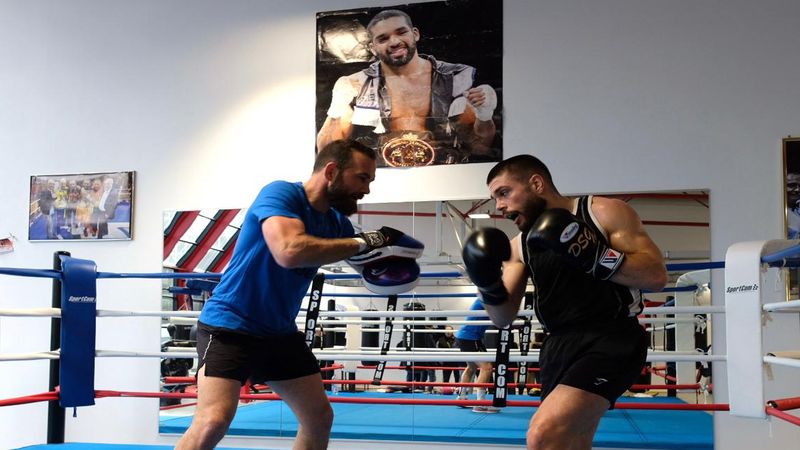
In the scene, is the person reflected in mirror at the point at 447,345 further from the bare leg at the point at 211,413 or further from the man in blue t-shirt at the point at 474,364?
the bare leg at the point at 211,413

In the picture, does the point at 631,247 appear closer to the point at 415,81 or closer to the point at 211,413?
the point at 211,413

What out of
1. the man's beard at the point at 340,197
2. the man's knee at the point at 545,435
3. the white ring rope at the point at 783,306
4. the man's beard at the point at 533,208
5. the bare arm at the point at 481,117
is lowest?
the man's knee at the point at 545,435

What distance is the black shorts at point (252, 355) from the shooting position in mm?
2248

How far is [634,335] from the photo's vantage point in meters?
2.11

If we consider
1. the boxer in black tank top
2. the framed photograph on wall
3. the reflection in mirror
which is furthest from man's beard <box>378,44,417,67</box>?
the boxer in black tank top

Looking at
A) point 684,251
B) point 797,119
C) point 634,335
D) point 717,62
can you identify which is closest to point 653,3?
point 717,62

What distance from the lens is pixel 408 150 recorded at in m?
4.39

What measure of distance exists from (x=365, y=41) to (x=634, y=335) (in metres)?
2.86

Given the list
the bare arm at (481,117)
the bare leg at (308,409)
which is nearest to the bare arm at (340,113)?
the bare arm at (481,117)

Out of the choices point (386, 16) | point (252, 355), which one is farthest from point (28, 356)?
point (386, 16)

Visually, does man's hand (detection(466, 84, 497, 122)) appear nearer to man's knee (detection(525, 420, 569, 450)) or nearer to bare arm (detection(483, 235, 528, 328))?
bare arm (detection(483, 235, 528, 328))

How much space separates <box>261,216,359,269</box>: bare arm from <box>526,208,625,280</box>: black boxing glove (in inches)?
21.9

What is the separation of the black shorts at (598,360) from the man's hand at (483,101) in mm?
2267

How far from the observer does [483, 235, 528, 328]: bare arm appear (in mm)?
2316
